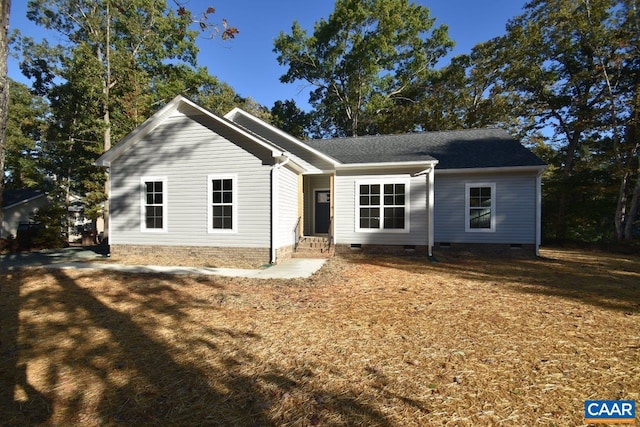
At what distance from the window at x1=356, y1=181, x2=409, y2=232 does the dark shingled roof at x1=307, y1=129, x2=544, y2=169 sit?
1.02 meters

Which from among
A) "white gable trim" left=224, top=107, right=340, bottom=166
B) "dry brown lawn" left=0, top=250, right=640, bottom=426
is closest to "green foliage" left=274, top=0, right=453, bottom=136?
"white gable trim" left=224, top=107, right=340, bottom=166

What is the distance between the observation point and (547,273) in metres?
8.54

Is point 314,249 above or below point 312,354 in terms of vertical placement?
above

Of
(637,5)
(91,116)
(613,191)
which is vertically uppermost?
(637,5)

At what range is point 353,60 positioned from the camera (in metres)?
26.6

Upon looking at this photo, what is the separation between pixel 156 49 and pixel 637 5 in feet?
91.4

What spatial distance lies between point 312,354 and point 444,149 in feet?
39.7

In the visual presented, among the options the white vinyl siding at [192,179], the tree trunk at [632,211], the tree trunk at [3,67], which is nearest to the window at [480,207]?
the white vinyl siding at [192,179]

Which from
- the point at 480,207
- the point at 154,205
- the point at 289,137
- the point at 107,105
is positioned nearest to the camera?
the point at 154,205

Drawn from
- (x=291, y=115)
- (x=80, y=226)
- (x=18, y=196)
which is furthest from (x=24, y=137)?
(x=291, y=115)

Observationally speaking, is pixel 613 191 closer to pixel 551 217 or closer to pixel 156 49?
pixel 551 217

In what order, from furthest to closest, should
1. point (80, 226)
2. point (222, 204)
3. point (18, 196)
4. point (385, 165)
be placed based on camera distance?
point (80, 226) < point (18, 196) < point (385, 165) < point (222, 204)

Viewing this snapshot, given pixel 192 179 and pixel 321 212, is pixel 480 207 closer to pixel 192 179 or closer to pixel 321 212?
pixel 321 212

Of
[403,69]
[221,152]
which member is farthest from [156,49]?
[403,69]
